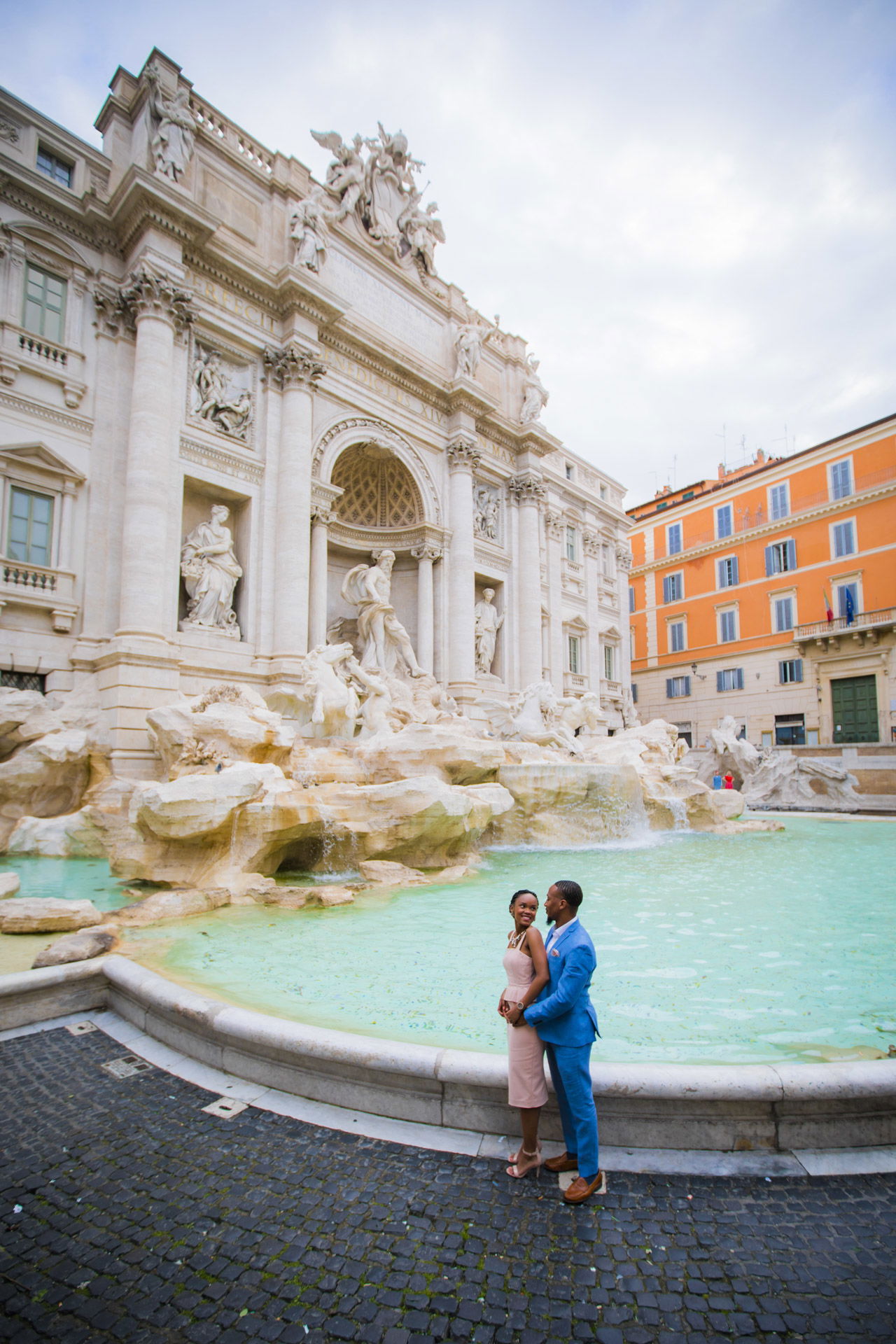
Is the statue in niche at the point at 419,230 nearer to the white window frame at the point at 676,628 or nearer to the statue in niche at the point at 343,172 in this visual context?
the statue in niche at the point at 343,172

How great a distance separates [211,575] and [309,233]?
26.4 feet

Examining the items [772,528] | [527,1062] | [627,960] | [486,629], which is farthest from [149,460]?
[772,528]

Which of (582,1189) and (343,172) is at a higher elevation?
(343,172)

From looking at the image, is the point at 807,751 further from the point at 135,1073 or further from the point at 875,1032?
the point at 135,1073

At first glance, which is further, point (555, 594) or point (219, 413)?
point (555, 594)

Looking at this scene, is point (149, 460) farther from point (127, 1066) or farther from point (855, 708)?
point (855, 708)

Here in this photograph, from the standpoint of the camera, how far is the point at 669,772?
42.6ft

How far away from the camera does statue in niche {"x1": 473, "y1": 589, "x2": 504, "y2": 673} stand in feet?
63.9

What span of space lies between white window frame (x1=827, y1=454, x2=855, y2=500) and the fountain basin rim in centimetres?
2682

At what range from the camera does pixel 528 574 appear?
20.5 m

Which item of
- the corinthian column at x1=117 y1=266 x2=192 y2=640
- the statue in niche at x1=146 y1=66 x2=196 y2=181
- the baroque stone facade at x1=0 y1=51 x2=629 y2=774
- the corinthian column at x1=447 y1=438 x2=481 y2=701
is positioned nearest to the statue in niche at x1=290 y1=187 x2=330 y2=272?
the baroque stone facade at x1=0 y1=51 x2=629 y2=774

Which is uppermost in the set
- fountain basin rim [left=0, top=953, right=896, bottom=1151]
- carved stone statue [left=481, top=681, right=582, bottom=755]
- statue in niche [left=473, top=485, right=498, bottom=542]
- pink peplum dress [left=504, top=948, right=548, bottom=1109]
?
statue in niche [left=473, top=485, right=498, bottom=542]

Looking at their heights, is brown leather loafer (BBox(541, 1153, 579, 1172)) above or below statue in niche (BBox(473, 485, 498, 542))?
below

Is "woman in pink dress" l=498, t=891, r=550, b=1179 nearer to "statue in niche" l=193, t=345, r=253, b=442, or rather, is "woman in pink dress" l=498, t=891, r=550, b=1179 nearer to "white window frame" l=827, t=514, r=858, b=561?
"statue in niche" l=193, t=345, r=253, b=442
